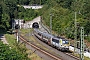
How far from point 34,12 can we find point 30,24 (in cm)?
1750

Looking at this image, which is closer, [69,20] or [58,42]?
[58,42]

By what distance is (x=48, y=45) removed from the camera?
76.5 metres

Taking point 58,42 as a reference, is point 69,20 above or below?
below

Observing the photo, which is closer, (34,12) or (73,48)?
(73,48)

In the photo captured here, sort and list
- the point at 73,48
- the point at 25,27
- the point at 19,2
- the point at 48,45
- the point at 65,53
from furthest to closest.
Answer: the point at 19,2, the point at 25,27, the point at 48,45, the point at 73,48, the point at 65,53

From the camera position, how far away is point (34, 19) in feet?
427

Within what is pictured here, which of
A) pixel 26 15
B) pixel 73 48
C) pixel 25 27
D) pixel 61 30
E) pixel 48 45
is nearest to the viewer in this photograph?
pixel 73 48

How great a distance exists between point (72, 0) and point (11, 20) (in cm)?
2840

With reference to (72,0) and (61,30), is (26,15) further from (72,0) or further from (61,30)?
(61,30)

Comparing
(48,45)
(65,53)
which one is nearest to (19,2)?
(48,45)

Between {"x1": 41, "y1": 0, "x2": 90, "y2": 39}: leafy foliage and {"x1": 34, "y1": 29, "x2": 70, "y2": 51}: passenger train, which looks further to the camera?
{"x1": 41, "y1": 0, "x2": 90, "y2": 39}: leafy foliage

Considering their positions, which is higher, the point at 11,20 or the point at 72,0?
the point at 72,0

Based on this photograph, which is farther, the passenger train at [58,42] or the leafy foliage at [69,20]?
the leafy foliage at [69,20]

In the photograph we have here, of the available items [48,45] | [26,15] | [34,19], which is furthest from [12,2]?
[48,45]
